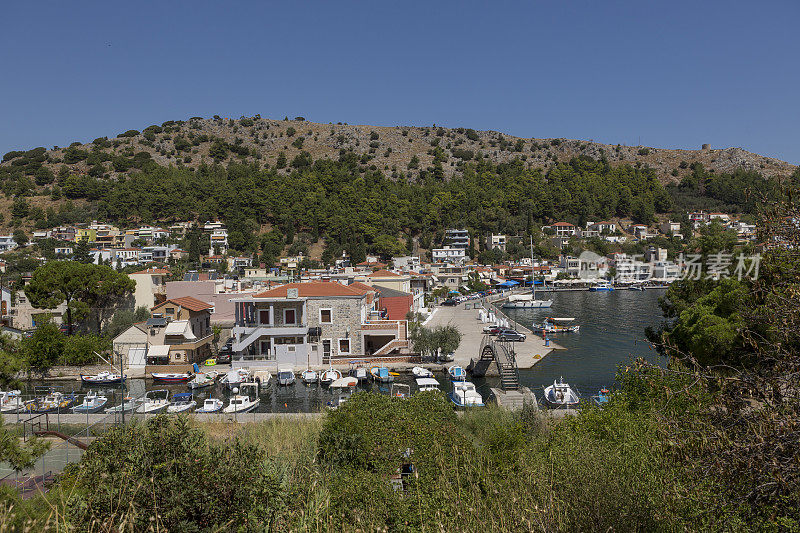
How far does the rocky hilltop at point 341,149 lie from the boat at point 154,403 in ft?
273

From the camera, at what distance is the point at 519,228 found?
273 ft

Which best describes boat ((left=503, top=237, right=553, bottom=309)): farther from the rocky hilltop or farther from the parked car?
the rocky hilltop

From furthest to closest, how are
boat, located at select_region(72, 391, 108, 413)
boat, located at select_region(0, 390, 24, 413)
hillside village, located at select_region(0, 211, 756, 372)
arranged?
hillside village, located at select_region(0, 211, 756, 372) < boat, located at select_region(72, 391, 108, 413) < boat, located at select_region(0, 390, 24, 413)

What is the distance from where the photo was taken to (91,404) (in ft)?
60.8

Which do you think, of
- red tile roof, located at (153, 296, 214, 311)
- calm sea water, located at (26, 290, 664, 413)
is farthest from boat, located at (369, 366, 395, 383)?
red tile roof, located at (153, 296, 214, 311)

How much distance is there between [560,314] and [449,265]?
24.1 m

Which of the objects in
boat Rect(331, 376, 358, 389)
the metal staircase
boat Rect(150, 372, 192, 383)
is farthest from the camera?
boat Rect(150, 372, 192, 383)

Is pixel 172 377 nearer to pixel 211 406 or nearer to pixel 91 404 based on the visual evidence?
pixel 91 404

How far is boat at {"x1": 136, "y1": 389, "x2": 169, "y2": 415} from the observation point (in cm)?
1747

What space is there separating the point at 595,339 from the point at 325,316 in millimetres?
16095

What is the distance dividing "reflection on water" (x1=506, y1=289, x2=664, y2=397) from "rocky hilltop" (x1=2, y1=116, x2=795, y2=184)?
194 feet

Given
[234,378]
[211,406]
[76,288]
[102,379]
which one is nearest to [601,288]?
[234,378]

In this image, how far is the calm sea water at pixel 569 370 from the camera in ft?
64.4

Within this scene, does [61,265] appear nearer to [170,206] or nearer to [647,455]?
[647,455]
